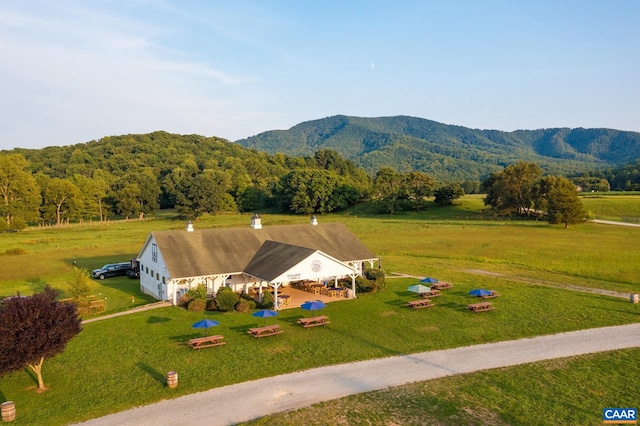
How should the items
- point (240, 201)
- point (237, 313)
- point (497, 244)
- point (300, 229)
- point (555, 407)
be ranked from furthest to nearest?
point (240, 201) < point (497, 244) < point (300, 229) < point (237, 313) < point (555, 407)

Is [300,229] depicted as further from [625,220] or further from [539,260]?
[625,220]

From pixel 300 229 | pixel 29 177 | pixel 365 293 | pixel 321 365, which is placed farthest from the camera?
pixel 29 177

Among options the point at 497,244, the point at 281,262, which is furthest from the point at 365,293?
the point at 497,244

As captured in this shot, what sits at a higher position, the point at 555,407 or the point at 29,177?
the point at 29,177

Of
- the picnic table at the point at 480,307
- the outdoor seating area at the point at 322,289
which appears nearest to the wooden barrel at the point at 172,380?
the outdoor seating area at the point at 322,289

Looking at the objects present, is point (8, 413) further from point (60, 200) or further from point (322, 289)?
point (60, 200)

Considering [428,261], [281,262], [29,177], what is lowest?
[428,261]
